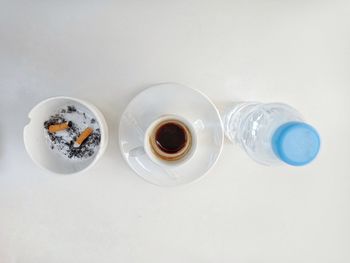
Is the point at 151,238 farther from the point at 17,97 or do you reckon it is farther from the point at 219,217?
the point at 17,97

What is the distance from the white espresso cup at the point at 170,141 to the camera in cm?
50

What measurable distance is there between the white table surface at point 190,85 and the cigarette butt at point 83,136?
0.04 meters

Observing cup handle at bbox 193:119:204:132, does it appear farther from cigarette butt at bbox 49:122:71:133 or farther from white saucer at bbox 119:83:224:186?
cigarette butt at bbox 49:122:71:133

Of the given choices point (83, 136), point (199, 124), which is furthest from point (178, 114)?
point (83, 136)

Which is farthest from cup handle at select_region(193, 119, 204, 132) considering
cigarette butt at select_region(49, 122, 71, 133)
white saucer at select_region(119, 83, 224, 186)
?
cigarette butt at select_region(49, 122, 71, 133)

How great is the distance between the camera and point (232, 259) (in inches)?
23.7

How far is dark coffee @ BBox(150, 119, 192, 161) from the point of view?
51 cm

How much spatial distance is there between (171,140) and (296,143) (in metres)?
0.19

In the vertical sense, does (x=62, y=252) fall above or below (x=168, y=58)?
below

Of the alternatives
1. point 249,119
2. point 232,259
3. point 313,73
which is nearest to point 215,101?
point 249,119

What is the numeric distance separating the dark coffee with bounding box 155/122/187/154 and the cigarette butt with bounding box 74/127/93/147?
12 centimetres

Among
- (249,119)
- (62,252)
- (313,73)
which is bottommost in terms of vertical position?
(62,252)

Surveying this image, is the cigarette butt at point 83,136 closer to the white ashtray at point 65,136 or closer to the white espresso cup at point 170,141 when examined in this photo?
the white ashtray at point 65,136

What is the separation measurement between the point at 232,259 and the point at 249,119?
0.27m
